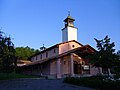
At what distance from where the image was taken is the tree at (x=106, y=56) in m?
24.3

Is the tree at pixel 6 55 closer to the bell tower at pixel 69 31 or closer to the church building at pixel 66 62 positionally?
the church building at pixel 66 62

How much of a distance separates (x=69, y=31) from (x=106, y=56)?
870 inches

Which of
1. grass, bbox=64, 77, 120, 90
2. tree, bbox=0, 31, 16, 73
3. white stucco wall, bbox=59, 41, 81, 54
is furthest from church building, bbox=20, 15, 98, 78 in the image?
grass, bbox=64, 77, 120, 90

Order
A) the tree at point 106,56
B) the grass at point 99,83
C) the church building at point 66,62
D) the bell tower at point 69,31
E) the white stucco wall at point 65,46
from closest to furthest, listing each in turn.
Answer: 1. the grass at point 99,83
2. the tree at point 106,56
3. the church building at point 66,62
4. the white stucco wall at point 65,46
5. the bell tower at point 69,31

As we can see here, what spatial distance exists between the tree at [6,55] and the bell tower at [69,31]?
18.7 meters

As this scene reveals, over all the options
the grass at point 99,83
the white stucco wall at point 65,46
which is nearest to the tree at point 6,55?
the grass at point 99,83

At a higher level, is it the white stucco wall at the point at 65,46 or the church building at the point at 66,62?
the white stucco wall at the point at 65,46

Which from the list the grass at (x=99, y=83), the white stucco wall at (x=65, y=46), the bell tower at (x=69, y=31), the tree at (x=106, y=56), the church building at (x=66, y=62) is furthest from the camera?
the bell tower at (x=69, y=31)

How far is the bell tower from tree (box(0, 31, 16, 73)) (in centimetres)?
1868

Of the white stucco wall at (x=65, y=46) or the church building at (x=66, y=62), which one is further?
the white stucco wall at (x=65, y=46)

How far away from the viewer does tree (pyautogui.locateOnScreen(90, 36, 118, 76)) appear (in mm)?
24297

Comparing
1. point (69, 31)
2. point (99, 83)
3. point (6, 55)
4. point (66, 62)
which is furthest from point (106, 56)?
point (69, 31)

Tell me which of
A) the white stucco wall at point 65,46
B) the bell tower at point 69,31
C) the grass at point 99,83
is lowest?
the grass at point 99,83

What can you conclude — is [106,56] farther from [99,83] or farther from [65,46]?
[65,46]
